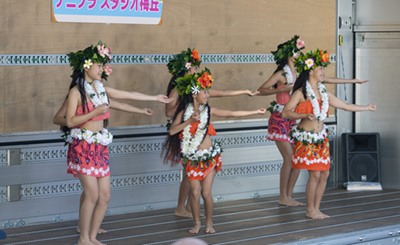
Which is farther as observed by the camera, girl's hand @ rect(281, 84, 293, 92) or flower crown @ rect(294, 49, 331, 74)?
girl's hand @ rect(281, 84, 293, 92)

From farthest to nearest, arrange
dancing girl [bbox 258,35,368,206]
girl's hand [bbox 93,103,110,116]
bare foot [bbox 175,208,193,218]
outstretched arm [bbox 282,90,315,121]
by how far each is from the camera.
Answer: dancing girl [bbox 258,35,368,206] → bare foot [bbox 175,208,193,218] → outstretched arm [bbox 282,90,315,121] → girl's hand [bbox 93,103,110,116]

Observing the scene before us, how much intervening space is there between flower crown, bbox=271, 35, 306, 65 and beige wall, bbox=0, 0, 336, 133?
0.69 meters

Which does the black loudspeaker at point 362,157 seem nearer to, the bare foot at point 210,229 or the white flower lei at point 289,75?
→ the white flower lei at point 289,75

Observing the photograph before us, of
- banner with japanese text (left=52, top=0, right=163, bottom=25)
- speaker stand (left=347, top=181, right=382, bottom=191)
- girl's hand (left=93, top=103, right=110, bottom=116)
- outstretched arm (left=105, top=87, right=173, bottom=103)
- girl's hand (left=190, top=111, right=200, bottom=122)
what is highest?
banner with japanese text (left=52, top=0, right=163, bottom=25)

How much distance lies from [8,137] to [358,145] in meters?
4.39

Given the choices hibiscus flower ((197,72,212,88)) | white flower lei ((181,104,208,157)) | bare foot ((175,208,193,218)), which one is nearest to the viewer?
hibiscus flower ((197,72,212,88))

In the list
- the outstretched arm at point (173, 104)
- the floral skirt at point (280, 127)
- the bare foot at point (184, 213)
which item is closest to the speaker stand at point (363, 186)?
Result: the floral skirt at point (280, 127)

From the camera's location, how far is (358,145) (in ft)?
25.1

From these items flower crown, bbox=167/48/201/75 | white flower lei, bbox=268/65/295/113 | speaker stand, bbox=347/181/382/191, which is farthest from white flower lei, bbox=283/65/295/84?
speaker stand, bbox=347/181/382/191

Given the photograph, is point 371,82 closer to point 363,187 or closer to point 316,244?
point 363,187

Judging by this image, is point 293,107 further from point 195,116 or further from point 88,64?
point 88,64

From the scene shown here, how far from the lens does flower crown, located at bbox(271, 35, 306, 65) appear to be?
6355 millimetres

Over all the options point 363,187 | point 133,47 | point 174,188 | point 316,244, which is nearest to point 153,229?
point 174,188

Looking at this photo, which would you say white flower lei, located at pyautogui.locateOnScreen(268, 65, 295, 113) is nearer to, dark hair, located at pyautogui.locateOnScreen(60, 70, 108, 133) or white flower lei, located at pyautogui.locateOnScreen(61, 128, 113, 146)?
white flower lei, located at pyautogui.locateOnScreen(61, 128, 113, 146)
